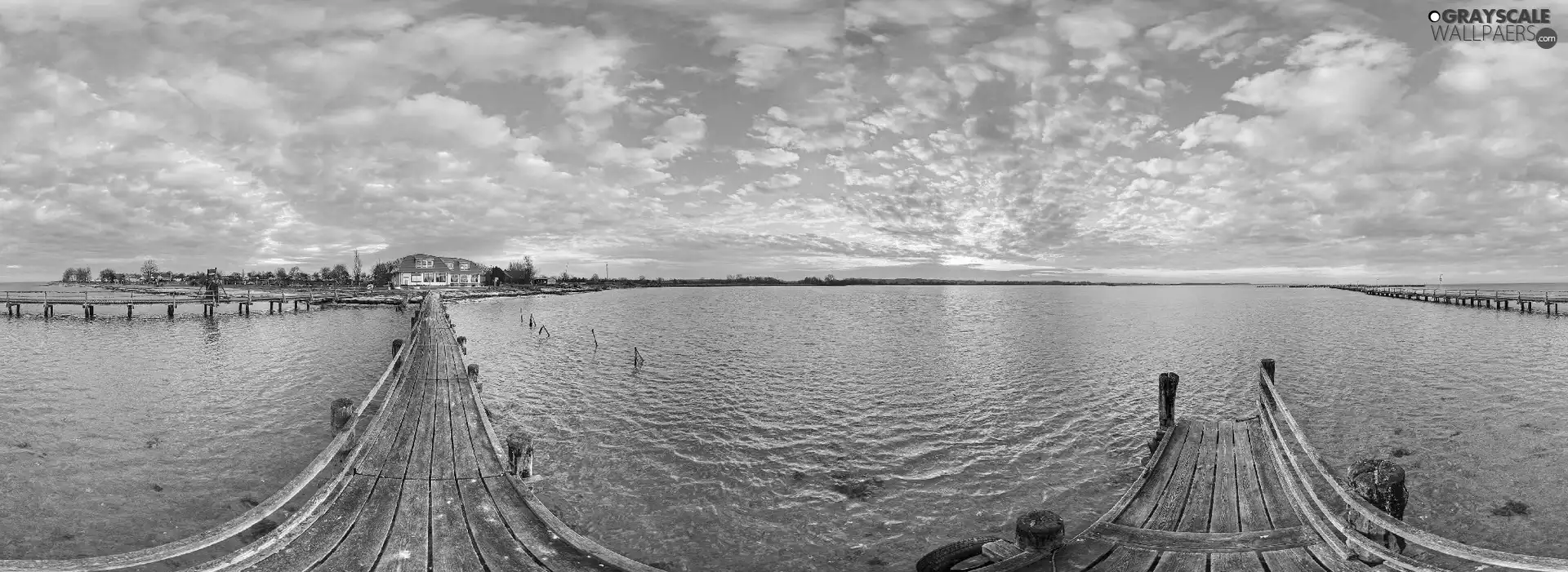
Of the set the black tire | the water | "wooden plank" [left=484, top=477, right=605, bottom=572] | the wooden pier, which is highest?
the wooden pier

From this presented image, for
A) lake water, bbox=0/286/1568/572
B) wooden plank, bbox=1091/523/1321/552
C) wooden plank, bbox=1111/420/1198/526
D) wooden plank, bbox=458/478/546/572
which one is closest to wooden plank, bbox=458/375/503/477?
wooden plank, bbox=458/478/546/572

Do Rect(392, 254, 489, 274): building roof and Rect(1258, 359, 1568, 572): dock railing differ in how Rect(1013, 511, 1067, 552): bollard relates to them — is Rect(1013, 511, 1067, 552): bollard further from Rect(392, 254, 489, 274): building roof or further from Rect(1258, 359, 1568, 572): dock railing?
Rect(392, 254, 489, 274): building roof

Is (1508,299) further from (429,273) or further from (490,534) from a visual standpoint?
(429,273)

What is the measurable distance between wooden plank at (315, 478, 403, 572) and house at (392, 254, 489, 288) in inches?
6135

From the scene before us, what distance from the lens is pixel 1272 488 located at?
12.4 metres

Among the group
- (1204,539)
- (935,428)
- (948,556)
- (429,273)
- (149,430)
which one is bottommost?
(935,428)

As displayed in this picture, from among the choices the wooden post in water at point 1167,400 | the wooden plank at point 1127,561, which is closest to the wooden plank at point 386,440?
the wooden plank at point 1127,561

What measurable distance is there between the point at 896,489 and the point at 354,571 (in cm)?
1087

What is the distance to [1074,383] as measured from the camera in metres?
29.1

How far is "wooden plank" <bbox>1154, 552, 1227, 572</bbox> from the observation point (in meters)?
8.73

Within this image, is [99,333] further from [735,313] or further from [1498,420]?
[1498,420]

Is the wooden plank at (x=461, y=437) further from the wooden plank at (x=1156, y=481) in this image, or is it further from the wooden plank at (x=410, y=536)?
the wooden plank at (x=1156, y=481)

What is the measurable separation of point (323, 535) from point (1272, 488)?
1718 centimetres

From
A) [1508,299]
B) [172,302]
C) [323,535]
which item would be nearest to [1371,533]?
[323,535]
